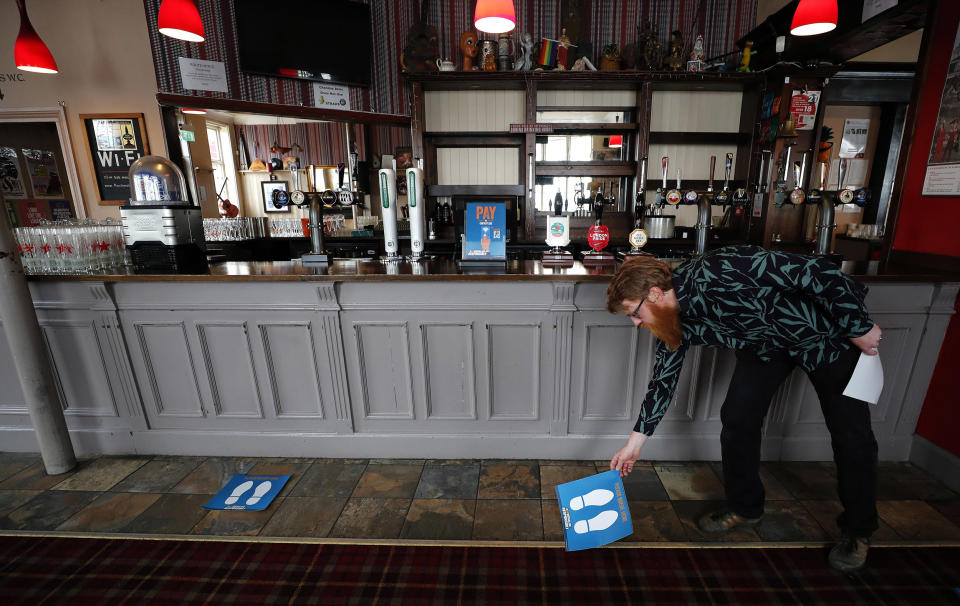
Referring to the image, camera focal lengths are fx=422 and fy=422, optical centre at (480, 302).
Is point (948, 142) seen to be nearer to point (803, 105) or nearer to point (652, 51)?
point (803, 105)

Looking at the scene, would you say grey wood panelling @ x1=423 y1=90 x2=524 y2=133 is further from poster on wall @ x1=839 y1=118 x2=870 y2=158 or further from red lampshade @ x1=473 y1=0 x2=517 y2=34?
poster on wall @ x1=839 y1=118 x2=870 y2=158

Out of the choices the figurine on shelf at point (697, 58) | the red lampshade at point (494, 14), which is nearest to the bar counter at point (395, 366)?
the red lampshade at point (494, 14)

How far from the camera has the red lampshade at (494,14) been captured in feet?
9.52

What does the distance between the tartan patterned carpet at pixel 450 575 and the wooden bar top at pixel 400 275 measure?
120 cm

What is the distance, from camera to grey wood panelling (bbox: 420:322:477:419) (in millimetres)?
2250

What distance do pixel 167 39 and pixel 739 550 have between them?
564cm

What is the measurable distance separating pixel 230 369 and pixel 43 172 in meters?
4.77

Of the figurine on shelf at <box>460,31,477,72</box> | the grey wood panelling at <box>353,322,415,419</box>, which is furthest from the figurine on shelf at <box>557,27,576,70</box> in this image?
the grey wood panelling at <box>353,322,415,419</box>

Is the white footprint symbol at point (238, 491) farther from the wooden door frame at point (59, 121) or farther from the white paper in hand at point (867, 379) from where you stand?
the wooden door frame at point (59, 121)

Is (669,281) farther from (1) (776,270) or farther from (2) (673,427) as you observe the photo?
(2) (673,427)

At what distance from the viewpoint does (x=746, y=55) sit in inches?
164

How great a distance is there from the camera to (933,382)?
7.32 feet

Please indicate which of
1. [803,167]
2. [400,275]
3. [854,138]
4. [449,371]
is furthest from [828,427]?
[854,138]

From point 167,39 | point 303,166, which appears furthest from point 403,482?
point 303,166
